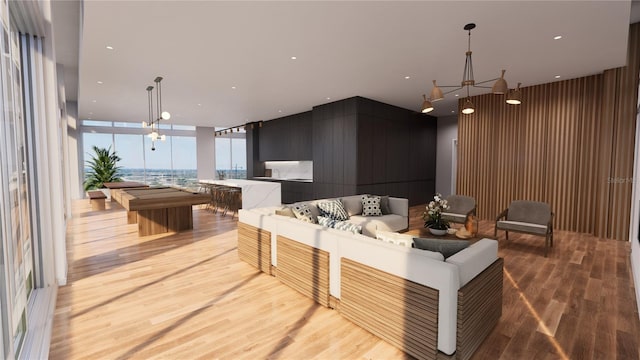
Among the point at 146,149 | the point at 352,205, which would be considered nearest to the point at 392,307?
the point at 352,205

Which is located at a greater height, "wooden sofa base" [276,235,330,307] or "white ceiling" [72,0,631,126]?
"white ceiling" [72,0,631,126]

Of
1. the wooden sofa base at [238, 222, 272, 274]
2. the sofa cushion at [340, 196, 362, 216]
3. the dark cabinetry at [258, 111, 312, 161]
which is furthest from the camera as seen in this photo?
the dark cabinetry at [258, 111, 312, 161]

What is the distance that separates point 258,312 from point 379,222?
9.18 ft

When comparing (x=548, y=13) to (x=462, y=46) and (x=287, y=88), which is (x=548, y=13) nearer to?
(x=462, y=46)

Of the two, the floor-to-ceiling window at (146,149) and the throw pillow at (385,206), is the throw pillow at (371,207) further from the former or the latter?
the floor-to-ceiling window at (146,149)

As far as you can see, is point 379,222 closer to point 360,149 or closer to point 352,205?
point 352,205

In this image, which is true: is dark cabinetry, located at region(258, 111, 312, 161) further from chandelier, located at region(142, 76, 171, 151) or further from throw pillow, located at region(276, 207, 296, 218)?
throw pillow, located at region(276, 207, 296, 218)

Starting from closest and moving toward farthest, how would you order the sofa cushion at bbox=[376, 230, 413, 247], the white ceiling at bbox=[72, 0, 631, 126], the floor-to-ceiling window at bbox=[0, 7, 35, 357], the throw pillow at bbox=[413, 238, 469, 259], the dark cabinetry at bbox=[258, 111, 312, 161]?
the floor-to-ceiling window at bbox=[0, 7, 35, 357] → the throw pillow at bbox=[413, 238, 469, 259] → the sofa cushion at bbox=[376, 230, 413, 247] → the white ceiling at bbox=[72, 0, 631, 126] → the dark cabinetry at bbox=[258, 111, 312, 161]

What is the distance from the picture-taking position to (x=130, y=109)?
9.17 metres

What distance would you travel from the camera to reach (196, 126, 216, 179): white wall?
1322cm

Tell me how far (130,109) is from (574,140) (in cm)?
1162

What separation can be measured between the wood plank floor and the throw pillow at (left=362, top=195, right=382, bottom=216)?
2081 millimetres

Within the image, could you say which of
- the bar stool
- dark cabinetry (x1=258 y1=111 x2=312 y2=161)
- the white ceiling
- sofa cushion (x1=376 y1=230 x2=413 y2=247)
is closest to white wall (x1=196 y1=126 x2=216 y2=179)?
dark cabinetry (x1=258 y1=111 x2=312 y2=161)

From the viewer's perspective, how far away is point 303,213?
3.99 meters
